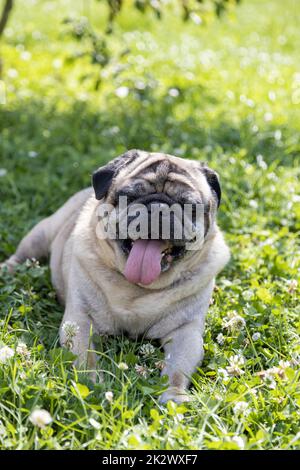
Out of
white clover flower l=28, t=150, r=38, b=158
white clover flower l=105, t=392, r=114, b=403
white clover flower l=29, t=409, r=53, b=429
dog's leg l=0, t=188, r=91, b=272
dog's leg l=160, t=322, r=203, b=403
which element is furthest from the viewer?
white clover flower l=28, t=150, r=38, b=158

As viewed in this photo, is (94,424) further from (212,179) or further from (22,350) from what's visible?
(212,179)

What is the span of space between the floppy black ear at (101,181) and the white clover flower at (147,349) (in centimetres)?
87

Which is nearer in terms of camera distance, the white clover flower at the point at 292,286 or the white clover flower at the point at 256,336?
the white clover flower at the point at 256,336

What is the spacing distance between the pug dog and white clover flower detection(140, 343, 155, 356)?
0.33ft

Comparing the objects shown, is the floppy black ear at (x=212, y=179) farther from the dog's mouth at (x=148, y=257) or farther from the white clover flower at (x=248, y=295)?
the white clover flower at (x=248, y=295)

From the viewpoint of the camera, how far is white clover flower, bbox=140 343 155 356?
141 inches

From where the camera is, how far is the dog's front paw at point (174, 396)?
3.25m

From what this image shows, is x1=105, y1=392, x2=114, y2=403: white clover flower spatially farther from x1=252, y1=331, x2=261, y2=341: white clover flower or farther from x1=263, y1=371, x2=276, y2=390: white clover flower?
x1=252, y1=331, x2=261, y2=341: white clover flower

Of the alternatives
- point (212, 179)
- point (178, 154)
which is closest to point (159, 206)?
point (212, 179)

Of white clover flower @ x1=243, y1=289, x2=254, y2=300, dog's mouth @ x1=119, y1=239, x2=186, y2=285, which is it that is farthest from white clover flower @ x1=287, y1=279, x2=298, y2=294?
dog's mouth @ x1=119, y1=239, x2=186, y2=285

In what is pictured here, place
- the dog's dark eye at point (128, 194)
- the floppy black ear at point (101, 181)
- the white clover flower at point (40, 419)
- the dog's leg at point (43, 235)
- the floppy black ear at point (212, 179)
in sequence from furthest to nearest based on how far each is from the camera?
the dog's leg at point (43, 235), the floppy black ear at point (212, 179), the floppy black ear at point (101, 181), the dog's dark eye at point (128, 194), the white clover flower at point (40, 419)

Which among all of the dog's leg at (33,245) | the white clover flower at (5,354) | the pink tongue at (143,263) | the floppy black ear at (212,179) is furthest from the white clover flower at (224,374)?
the dog's leg at (33,245)

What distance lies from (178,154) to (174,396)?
3256mm

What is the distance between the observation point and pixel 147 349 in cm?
359
